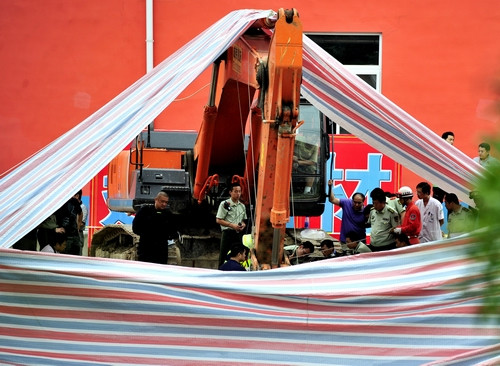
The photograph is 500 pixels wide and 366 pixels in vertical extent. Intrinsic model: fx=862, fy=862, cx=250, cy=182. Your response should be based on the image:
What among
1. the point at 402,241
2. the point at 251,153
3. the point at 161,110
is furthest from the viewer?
the point at 402,241

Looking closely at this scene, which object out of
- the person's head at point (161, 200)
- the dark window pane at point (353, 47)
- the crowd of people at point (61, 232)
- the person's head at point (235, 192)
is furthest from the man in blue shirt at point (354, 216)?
the dark window pane at point (353, 47)

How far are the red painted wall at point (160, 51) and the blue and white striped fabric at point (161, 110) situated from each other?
6.78m

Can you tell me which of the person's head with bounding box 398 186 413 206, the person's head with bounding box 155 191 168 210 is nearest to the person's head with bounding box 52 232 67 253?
the person's head with bounding box 155 191 168 210

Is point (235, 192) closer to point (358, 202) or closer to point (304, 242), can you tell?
point (304, 242)

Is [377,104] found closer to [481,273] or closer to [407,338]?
[407,338]

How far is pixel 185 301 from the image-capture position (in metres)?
5.30

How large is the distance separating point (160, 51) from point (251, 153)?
5992mm

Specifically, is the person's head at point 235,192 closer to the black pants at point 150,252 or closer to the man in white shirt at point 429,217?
the black pants at point 150,252

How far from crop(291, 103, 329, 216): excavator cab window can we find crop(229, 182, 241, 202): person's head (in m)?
1.02

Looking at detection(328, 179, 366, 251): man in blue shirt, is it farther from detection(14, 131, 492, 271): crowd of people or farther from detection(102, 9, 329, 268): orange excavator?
detection(102, 9, 329, 268): orange excavator

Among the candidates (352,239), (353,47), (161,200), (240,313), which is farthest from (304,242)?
(240,313)

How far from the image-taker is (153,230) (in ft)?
30.7

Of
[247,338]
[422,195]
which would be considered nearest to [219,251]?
[422,195]

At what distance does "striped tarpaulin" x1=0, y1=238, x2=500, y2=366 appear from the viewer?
5.32 metres
